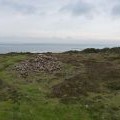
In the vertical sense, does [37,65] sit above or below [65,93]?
above

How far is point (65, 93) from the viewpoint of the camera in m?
30.4

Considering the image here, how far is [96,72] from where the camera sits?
37188 millimetres

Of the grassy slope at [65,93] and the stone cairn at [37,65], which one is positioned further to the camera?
the stone cairn at [37,65]

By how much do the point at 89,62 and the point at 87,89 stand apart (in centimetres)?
1141

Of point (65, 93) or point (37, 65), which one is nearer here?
point (65, 93)

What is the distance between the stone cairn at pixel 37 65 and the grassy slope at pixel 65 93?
799mm

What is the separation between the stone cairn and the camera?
3834 cm

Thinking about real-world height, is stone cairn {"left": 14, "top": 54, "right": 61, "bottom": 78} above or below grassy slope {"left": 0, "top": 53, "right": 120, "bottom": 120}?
above

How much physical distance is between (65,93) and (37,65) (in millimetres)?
10184

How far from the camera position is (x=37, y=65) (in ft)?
131

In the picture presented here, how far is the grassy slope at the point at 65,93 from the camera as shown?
25.3m

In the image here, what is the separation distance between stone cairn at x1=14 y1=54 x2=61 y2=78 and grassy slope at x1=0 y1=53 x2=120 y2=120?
0.80 m

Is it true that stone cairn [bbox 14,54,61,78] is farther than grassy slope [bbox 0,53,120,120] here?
Yes

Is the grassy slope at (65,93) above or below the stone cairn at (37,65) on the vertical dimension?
below
